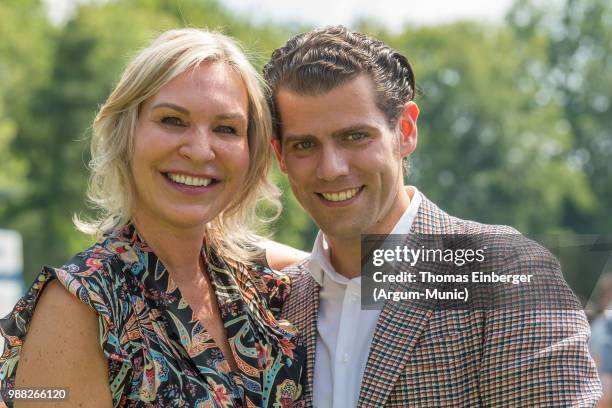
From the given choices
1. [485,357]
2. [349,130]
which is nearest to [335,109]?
[349,130]

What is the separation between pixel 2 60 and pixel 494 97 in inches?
795

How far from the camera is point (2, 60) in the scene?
28.4 m

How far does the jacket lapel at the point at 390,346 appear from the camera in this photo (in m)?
3.19

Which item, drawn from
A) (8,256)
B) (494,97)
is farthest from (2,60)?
(494,97)

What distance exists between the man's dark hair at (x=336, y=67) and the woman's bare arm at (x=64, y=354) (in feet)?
3.90

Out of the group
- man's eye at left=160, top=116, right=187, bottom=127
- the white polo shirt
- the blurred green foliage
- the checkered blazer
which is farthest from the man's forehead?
the blurred green foliage

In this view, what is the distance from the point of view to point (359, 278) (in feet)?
11.7

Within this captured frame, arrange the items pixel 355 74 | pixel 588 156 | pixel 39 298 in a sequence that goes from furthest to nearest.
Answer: pixel 588 156, pixel 355 74, pixel 39 298

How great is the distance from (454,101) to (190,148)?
37.2 metres

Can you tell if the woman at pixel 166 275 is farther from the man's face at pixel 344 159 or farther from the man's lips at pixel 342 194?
the man's lips at pixel 342 194

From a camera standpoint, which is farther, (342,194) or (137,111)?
(342,194)

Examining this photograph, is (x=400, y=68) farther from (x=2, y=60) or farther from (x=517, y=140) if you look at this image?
(x=517, y=140)

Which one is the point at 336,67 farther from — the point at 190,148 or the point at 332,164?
the point at 190,148

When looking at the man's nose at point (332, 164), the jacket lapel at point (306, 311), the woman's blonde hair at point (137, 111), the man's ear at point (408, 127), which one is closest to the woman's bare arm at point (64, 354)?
the woman's blonde hair at point (137, 111)
